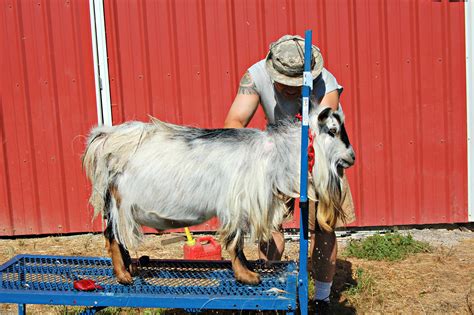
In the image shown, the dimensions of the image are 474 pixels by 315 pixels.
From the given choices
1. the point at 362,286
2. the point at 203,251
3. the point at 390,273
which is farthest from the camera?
the point at 390,273

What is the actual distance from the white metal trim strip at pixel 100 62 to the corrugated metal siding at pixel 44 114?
0.07m

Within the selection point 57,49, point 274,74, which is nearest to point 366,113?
point 274,74

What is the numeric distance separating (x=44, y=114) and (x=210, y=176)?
3347 millimetres

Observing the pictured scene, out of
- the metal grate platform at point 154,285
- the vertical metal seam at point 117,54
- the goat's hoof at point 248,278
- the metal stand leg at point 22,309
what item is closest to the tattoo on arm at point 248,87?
the metal grate platform at point 154,285

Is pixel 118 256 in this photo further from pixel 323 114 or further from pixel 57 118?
pixel 57 118

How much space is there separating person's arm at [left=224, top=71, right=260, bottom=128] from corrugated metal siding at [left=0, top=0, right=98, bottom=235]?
2.49 meters

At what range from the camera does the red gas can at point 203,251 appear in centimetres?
452

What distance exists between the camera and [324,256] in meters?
3.79

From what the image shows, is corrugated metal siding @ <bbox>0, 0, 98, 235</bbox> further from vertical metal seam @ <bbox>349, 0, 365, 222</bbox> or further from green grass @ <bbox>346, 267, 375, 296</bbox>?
green grass @ <bbox>346, 267, 375, 296</bbox>

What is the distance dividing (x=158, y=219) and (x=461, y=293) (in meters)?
2.52

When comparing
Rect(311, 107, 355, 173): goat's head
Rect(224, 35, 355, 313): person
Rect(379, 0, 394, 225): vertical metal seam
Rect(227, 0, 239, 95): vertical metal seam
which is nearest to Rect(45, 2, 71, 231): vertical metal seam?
Rect(227, 0, 239, 95): vertical metal seam

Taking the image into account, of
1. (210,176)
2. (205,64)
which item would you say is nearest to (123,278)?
(210,176)

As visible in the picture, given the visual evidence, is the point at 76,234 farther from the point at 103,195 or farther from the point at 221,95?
the point at 103,195

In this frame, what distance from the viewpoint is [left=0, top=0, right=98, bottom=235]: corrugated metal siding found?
5672mm
